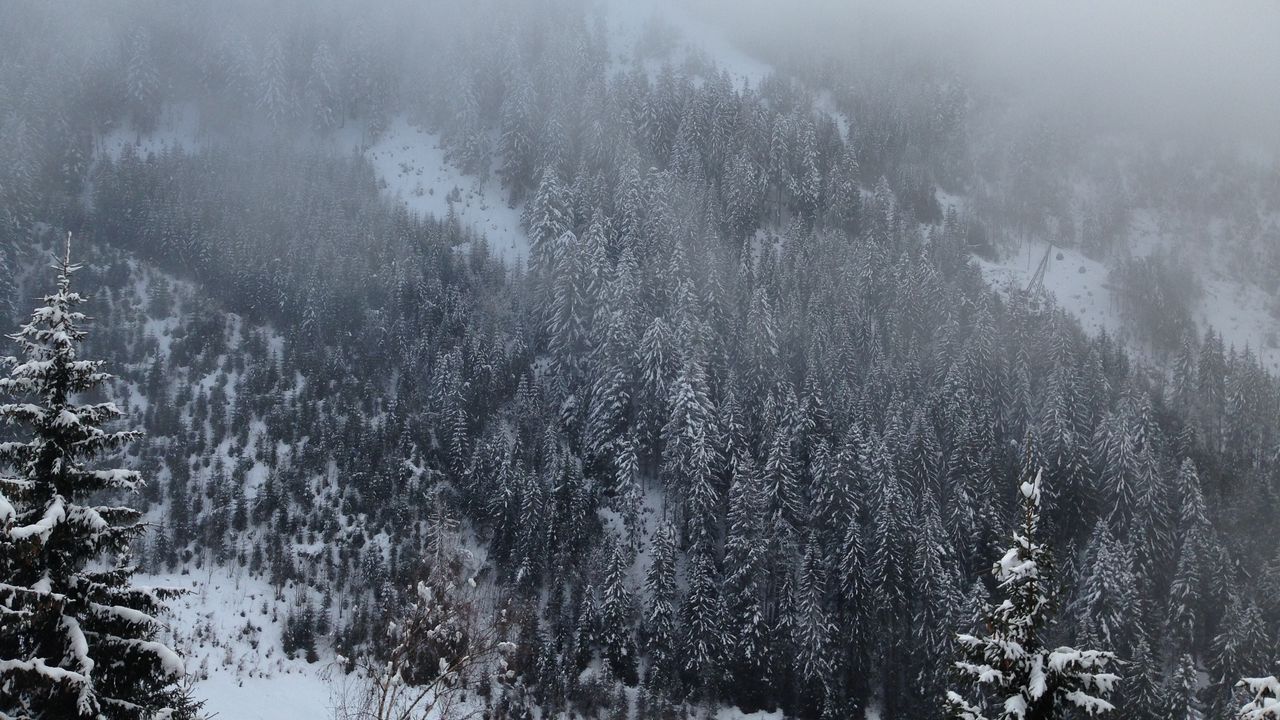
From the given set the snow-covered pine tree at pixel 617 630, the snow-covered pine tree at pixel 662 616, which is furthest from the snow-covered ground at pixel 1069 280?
the snow-covered pine tree at pixel 617 630

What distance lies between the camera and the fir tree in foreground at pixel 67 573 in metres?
10.1

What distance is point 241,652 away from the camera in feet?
151

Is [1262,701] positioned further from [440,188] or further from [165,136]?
[165,136]

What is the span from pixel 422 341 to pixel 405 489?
16423 millimetres

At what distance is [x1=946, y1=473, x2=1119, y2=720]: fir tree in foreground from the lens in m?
10.8

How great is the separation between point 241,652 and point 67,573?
4082 centimetres

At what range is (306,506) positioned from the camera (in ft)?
195

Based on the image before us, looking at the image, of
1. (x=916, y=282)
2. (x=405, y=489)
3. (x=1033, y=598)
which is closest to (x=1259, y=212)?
(x=916, y=282)

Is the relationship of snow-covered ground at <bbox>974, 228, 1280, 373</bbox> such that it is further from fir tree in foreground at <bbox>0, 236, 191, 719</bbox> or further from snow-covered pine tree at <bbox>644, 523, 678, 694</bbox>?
fir tree in foreground at <bbox>0, 236, 191, 719</bbox>

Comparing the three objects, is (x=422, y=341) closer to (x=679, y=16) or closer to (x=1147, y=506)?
(x=1147, y=506)

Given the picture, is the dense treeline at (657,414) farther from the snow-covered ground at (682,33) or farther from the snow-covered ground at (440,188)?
the snow-covered ground at (682,33)

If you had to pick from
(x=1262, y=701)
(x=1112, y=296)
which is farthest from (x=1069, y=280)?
(x=1262, y=701)

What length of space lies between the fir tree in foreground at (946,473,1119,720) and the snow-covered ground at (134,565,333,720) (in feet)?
112

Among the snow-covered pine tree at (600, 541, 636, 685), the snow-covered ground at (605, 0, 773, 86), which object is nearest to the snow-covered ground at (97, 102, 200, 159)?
the snow-covered ground at (605, 0, 773, 86)
